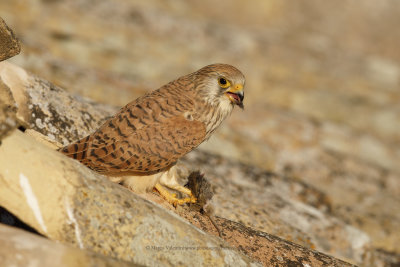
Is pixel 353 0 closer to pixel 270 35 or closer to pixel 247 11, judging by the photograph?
pixel 247 11

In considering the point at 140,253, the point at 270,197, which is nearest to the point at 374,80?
the point at 270,197

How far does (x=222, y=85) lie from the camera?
5.95m

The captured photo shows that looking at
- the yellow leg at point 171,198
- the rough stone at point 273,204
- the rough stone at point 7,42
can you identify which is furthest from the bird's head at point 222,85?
the rough stone at point 7,42

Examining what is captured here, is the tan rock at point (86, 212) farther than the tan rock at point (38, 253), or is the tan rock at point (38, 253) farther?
the tan rock at point (86, 212)

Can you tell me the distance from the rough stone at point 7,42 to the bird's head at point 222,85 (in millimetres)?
1958

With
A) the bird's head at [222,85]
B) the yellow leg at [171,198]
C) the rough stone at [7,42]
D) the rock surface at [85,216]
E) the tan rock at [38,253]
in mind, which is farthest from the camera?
the bird's head at [222,85]

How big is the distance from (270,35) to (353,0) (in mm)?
11645

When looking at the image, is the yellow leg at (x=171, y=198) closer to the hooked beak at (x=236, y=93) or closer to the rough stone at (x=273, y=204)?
the rough stone at (x=273, y=204)

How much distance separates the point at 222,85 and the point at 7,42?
228 cm

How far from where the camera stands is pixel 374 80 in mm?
21828

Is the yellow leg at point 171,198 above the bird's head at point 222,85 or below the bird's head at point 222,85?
below

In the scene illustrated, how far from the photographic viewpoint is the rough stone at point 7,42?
17.0 ft

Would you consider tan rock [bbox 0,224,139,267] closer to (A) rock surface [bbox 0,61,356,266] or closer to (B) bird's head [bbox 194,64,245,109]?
(A) rock surface [bbox 0,61,356,266]

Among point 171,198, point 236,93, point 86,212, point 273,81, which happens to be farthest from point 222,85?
point 273,81
